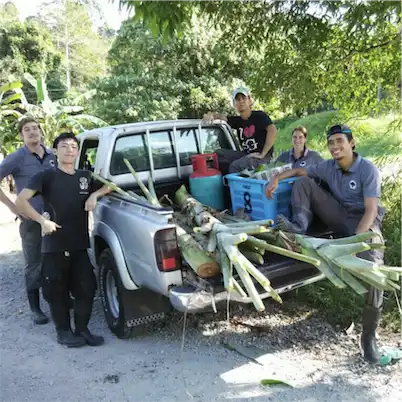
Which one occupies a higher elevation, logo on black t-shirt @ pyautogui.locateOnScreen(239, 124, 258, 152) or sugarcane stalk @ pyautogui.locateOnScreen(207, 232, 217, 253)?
logo on black t-shirt @ pyautogui.locateOnScreen(239, 124, 258, 152)

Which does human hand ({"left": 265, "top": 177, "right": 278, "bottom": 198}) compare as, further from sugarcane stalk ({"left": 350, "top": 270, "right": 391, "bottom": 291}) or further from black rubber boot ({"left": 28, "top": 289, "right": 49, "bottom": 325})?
black rubber boot ({"left": 28, "top": 289, "right": 49, "bottom": 325})

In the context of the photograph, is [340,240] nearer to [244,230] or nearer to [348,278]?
[348,278]

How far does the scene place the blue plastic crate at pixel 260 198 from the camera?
409 centimetres

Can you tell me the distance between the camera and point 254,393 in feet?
10.8

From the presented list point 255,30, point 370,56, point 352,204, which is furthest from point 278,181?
point 370,56

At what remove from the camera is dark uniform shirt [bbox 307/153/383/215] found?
371 cm

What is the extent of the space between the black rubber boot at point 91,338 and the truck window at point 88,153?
2.07 metres

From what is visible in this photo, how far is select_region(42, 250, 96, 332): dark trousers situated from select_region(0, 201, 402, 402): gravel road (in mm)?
306

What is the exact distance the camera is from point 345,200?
4020 millimetres

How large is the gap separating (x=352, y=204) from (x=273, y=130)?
172 cm

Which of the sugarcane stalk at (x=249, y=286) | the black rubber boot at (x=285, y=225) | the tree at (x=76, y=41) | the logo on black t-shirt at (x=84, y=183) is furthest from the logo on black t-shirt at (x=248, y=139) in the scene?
the tree at (x=76, y=41)

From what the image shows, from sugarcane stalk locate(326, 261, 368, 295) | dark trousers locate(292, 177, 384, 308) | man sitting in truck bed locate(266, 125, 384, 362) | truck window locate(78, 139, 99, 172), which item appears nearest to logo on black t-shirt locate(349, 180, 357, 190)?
man sitting in truck bed locate(266, 125, 384, 362)

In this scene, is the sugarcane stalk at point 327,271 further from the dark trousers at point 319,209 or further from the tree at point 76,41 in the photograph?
the tree at point 76,41

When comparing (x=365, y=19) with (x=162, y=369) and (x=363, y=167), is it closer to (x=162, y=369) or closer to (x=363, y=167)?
(x=363, y=167)
